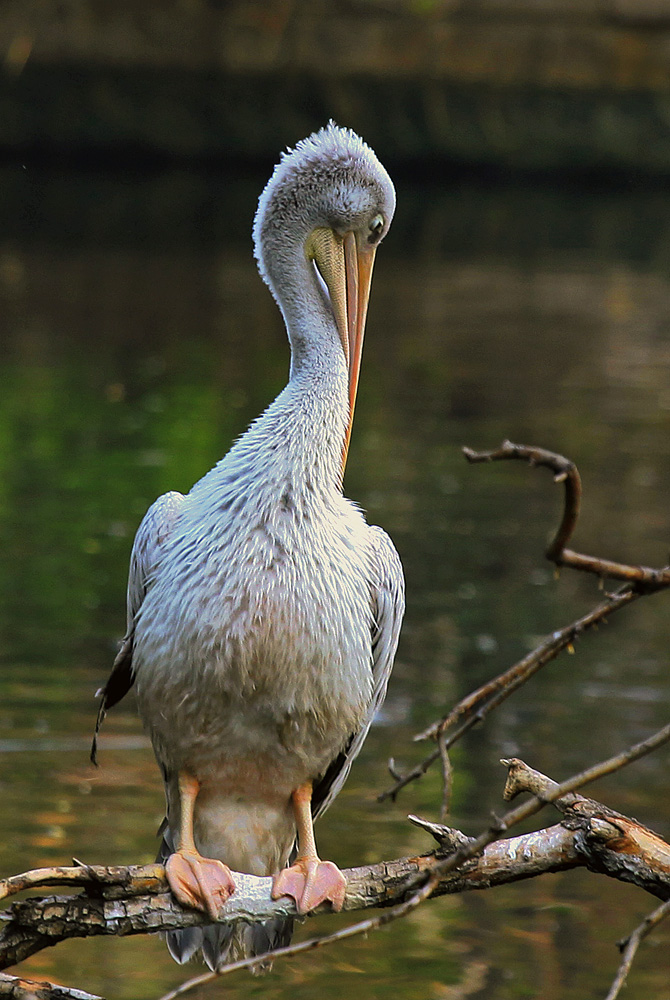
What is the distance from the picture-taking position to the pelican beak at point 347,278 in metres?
4.80

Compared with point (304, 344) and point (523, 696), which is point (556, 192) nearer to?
point (523, 696)

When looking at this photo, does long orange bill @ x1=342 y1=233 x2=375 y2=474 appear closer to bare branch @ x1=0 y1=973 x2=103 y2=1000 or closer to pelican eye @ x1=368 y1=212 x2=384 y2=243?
pelican eye @ x1=368 y1=212 x2=384 y2=243

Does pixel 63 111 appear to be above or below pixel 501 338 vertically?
above

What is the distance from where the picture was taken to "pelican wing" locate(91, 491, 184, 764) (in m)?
4.67

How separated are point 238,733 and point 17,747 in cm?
297

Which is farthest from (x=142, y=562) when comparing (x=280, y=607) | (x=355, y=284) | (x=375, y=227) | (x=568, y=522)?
(x=568, y=522)

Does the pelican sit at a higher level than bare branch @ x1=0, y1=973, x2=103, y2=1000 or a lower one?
higher

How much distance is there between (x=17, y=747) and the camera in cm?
713

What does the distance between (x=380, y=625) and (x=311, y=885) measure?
2.69 feet

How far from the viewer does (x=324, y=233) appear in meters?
4.80

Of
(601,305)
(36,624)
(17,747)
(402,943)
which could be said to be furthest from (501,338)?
(402,943)

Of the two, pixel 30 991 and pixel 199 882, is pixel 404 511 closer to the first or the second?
Result: pixel 199 882

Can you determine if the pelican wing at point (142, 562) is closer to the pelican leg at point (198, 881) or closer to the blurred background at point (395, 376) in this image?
the pelican leg at point (198, 881)

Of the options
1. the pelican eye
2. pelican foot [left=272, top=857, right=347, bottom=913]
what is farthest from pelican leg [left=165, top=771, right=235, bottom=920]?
the pelican eye
